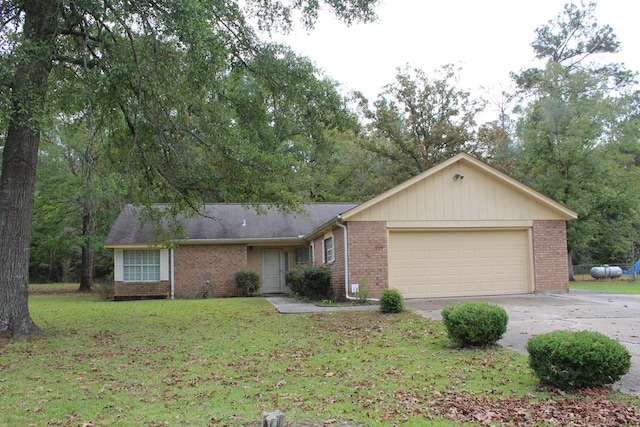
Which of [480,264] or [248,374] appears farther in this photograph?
[480,264]

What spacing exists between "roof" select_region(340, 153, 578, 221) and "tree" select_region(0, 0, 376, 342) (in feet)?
11.2

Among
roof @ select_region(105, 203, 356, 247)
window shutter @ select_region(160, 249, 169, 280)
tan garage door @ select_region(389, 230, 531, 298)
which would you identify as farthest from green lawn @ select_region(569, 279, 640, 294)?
window shutter @ select_region(160, 249, 169, 280)

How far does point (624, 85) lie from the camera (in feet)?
136

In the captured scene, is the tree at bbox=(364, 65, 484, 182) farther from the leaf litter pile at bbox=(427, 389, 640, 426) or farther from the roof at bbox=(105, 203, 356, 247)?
the leaf litter pile at bbox=(427, 389, 640, 426)

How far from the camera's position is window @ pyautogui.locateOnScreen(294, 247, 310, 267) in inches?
907

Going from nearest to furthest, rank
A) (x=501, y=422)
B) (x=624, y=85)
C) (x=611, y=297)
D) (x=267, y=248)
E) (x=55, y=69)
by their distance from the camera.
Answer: (x=501, y=422) → (x=55, y=69) → (x=611, y=297) → (x=267, y=248) → (x=624, y=85)

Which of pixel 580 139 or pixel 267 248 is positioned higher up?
pixel 580 139

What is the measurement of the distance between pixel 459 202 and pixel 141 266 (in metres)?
13.1

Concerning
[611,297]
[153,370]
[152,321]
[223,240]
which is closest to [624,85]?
[611,297]

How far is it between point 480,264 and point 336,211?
984 cm


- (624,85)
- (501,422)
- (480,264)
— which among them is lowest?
(501,422)

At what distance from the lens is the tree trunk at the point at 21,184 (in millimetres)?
9820

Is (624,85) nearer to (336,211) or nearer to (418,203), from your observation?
(336,211)

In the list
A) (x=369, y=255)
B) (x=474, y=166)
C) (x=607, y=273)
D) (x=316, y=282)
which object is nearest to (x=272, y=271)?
(x=316, y=282)
